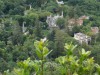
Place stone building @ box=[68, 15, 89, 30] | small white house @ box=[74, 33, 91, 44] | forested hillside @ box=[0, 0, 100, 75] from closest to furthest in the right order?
forested hillside @ box=[0, 0, 100, 75] → small white house @ box=[74, 33, 91, 44] → stone building @ box=[68, 15, 89, 30]

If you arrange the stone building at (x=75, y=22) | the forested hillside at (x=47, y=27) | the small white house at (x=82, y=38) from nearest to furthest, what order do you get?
the forested hillside at (x=47, y=27), the small white house at (x=82, y=38), the stone building at (x=75, y=22)

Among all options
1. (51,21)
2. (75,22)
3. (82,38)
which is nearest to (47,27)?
(51,21)

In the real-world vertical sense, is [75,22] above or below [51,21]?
above

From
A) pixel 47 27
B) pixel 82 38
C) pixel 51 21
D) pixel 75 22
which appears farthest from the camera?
pixel 51 21

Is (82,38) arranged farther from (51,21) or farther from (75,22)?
(51,21)

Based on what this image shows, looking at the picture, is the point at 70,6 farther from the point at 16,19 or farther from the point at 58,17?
the point at 16,19

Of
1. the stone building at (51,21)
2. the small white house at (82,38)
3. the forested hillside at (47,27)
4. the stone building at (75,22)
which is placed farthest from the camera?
the stone building at (51,21)

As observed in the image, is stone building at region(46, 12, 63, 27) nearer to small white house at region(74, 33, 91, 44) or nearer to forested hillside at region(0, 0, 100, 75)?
forested hillside at region(0, 0, 100, 75)

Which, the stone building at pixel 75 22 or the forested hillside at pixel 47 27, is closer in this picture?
the forested hillside at pixel 47 27

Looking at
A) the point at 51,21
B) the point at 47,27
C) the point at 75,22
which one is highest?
the point at 75,22

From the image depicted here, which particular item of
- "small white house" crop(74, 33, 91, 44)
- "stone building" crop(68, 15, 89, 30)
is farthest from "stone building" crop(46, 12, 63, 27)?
"small white house" crop(74, 33, 91, 44)

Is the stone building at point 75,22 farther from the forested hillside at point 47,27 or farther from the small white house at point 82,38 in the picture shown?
the small white house at point 82,38

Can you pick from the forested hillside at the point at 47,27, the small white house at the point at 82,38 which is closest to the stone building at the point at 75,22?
the forested hillside at the point at 47,27

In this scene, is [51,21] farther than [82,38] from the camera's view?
Yes
